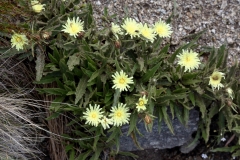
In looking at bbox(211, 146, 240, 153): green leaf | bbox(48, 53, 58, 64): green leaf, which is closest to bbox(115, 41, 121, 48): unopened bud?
bbox(48, 53, 58, 64): green leaf

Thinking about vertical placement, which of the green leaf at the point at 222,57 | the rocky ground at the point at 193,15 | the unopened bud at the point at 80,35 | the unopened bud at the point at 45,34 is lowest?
the unopened bud at the point at 80,35

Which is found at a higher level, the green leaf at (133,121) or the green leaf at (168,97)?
the green leaf at (168,97)

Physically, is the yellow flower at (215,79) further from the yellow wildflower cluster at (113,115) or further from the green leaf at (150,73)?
the yellow wildflower cluster at (113,115)

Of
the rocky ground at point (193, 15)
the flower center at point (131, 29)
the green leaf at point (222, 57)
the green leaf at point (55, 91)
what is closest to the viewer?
the flower center at point (131, 29)

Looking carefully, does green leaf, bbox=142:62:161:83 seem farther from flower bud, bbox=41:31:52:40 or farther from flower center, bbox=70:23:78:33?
flower bud, bbox=41:31:52:40

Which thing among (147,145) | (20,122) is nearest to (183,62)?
(147,145)

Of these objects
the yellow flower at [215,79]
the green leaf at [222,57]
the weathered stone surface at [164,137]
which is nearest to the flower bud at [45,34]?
the weathered stone surface at [164,137]

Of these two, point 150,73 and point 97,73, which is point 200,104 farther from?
point 97,73

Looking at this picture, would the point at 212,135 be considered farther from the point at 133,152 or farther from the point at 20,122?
the point at 20,122

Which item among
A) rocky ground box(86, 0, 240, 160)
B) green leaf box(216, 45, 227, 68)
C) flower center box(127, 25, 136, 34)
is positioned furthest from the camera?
Answer: rocky ground box(86, 0, 240, 160)
